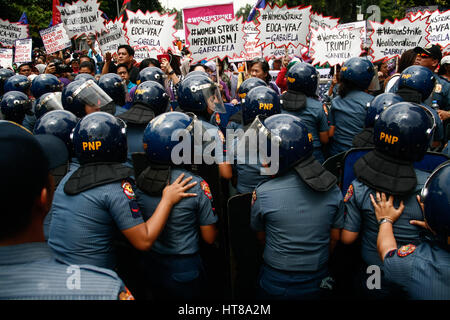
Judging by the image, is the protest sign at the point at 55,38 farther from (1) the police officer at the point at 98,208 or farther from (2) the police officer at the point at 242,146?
(1) the police officer at the point at 98,208

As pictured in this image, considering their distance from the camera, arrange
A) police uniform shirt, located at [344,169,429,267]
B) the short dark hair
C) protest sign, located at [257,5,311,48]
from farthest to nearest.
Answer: the short dark hair, protest sign, located at [257,5,311,48], police uniform shirt, located at [344,169,429,267]

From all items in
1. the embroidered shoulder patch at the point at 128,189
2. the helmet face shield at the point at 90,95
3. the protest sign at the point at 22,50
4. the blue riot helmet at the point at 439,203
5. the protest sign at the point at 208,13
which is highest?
the protest sign at the point at 208,13

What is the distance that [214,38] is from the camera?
7.18m

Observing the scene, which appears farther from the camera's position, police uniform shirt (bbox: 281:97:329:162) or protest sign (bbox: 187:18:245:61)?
protest sign (bbox: 187:18:245:61)

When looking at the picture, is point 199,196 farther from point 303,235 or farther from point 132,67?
point 132,67

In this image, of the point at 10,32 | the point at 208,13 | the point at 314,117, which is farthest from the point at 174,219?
the point at 10,32

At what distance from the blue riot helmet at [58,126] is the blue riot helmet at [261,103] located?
205 centimetres

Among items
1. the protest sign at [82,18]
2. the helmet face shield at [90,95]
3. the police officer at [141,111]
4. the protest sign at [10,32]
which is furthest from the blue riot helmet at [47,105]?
the protest sign at [10,32]

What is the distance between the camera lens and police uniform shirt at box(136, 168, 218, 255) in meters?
2.65

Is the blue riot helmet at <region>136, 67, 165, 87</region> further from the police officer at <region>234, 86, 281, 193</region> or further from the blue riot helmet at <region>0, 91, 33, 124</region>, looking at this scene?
the police officer at <region>234, 86, 281, 193</region>

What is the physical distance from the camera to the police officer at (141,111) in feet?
14.0

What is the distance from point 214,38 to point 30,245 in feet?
21.7

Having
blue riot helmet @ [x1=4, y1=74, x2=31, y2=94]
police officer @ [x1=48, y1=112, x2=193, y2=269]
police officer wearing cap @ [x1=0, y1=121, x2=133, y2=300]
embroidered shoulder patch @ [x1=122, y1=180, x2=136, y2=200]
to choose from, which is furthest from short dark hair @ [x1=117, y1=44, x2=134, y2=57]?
police officer wearing cap @ [x1=0, y1=121, x2=133, y2=300]

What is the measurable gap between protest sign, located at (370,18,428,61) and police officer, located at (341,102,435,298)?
18.3 feet
